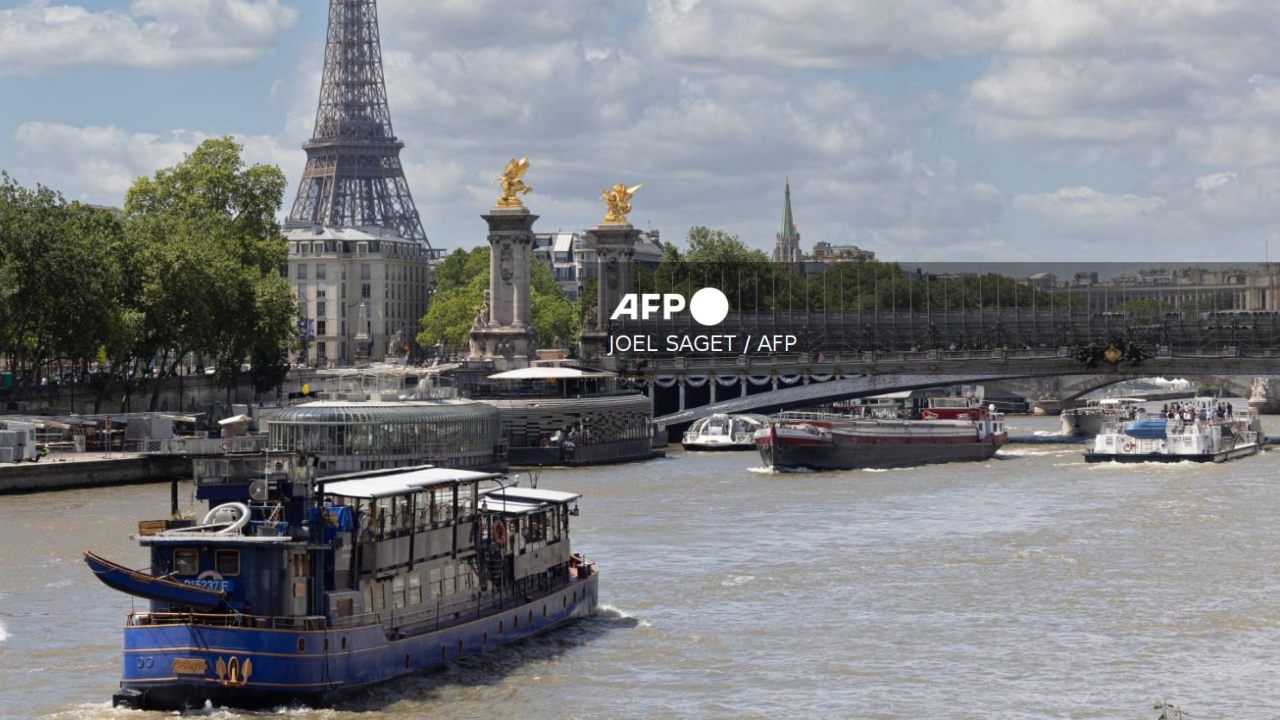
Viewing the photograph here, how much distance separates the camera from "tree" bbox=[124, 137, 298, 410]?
84375 millimetres

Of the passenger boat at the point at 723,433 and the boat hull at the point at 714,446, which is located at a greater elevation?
the passenger boat at the point at 723,433

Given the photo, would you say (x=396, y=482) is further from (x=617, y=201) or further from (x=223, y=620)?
(x=617, y=201)

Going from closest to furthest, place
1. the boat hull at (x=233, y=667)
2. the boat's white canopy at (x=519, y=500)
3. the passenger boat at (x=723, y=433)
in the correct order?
the boat hull at (x=233, y=667) < the boat's white canopy at (x=519, y=500) < the passenger boat at (x=723, y=433)

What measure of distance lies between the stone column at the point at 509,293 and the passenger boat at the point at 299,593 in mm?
60766

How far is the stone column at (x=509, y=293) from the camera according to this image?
96375mm

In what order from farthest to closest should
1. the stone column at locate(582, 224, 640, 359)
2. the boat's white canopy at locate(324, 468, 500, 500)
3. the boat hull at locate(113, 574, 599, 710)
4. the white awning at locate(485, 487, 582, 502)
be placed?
the stone column at locate(582, 224, 640, 359), the white awning at locate(485, 487, 582, 502), the boat's white canopy at locate(324, 468, 500, 500), the boat hull at locate(113, 574, 599, 710)

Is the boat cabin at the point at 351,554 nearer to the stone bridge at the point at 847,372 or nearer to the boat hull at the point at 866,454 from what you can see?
the boat hull at the point at 866,454

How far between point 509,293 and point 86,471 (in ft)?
113

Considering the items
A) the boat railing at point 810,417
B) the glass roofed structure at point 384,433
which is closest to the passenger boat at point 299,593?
the glass roofed structure at point 384,433

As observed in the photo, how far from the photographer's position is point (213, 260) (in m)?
89.0

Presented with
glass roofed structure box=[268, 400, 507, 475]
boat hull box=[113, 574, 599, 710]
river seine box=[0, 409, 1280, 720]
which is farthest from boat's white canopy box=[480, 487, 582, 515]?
glass roofed structure box=[268, 400, 507, 475]

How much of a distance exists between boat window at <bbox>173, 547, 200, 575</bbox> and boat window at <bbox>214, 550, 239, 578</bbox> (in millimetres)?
249

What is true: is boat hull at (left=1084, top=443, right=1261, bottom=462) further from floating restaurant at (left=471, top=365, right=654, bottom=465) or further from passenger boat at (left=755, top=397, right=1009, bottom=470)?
floating restaurant at (left=471, top=365, right=654, bottom=465)

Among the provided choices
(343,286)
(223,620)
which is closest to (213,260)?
(223,620)
